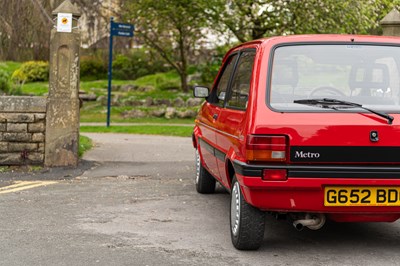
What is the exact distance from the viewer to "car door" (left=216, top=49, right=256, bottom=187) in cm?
579

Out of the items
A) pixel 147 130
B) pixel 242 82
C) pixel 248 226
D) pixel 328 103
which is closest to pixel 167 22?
pixel 147 130

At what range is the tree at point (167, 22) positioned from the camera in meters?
22.2

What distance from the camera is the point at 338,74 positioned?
5.84 m

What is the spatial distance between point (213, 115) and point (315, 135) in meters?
2.04

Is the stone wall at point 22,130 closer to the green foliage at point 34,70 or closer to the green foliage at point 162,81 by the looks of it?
the green foliage at point 162,81

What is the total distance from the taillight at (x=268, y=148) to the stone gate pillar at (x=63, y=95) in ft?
18.5

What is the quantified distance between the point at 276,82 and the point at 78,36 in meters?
5.54

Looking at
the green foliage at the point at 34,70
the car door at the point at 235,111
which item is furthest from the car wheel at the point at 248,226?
the green foliage at the point at 34,70

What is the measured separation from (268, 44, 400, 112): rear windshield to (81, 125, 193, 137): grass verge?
1074 cm

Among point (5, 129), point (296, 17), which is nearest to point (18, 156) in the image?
point (5, 129)

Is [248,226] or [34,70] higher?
[34,70]

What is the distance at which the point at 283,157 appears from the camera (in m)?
5.25

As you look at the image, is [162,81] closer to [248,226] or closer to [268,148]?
[248,226]

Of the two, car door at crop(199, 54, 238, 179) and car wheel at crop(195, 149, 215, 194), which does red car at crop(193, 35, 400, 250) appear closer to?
car door at crop(199, 54, 238, 179)
